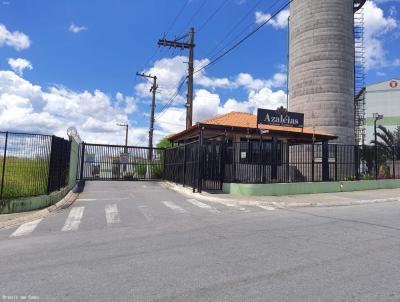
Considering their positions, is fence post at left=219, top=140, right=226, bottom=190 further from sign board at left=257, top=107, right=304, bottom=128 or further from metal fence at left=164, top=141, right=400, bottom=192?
sign board at left=257, top=107, right=304, bottom=128

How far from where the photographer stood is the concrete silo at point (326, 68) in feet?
112

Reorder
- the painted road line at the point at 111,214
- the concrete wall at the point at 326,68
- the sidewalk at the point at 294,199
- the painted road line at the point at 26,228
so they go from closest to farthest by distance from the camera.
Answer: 1. the painted road line at the point at 26,228
2. the painted road line at the point at 111,214
3. the sidewalk at the point at 294,199
4. the concrete wall at the point at 326,68

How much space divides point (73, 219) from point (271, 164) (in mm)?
9388

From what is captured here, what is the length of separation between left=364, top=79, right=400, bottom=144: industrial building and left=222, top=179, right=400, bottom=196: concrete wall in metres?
58.5

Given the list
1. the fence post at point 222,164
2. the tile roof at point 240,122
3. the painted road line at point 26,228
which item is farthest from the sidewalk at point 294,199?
the painted road line at point 26,228

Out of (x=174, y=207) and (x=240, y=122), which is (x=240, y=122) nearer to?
(x=240, y=122)

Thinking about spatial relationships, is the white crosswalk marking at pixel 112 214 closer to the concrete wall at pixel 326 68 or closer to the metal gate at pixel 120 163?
the metal gate at pixel 120 163

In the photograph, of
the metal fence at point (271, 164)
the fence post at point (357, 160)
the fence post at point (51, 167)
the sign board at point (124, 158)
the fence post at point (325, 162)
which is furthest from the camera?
the sign board at point (124, 158)

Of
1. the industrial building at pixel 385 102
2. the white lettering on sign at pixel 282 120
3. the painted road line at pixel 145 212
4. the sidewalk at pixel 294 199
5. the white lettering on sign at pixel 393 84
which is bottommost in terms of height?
the painted road line at pixel 145 212

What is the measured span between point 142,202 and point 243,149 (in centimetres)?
533

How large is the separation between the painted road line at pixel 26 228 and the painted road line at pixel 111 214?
183 cm

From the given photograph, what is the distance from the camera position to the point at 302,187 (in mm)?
17344

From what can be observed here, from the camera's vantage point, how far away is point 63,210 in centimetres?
1207

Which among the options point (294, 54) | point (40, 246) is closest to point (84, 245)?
point (40, 246)
